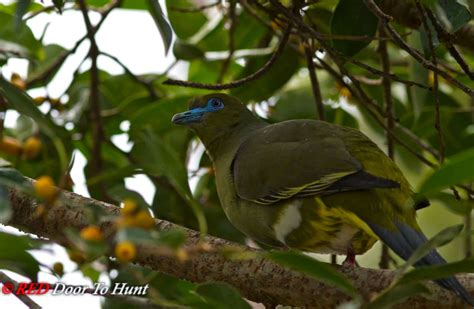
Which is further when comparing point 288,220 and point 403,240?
point 288,220

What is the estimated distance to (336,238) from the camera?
143 inches

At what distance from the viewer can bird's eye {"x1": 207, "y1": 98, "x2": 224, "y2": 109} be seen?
4592 millimetres

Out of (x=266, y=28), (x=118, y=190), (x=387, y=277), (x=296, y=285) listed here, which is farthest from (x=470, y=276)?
(x=266, y=28)

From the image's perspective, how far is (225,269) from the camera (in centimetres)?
312

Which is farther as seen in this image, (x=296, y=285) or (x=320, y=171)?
(x=320, y=171)

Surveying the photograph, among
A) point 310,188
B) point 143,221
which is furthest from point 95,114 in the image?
point 143,221

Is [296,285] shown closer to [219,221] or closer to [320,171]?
[320,171]

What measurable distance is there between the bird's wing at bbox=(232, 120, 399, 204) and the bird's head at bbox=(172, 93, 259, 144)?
0.42 metres

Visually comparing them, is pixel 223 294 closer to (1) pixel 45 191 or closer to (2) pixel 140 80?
(1) pixel 45 191

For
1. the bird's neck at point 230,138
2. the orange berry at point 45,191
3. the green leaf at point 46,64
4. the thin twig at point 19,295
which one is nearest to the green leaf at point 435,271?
the orange berry at point 45,191

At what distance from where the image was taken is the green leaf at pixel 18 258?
96.2 inches

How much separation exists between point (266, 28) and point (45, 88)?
1131 mm

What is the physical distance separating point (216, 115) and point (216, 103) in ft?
0.20

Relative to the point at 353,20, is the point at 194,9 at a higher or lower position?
higher
